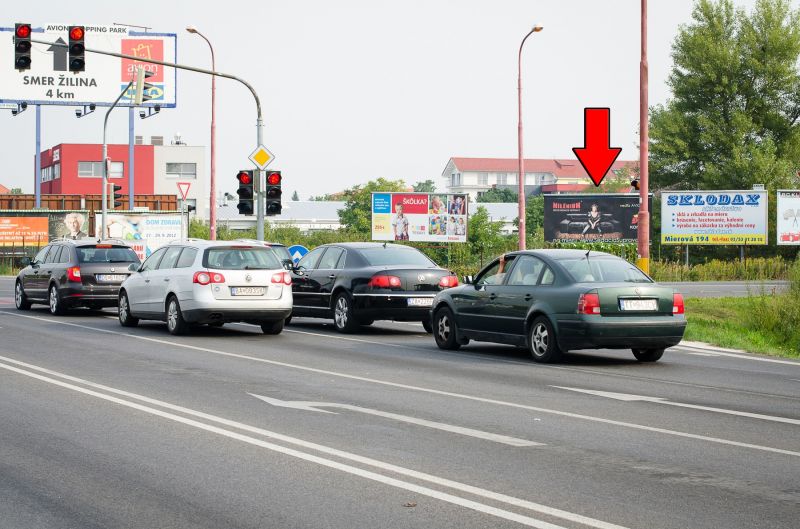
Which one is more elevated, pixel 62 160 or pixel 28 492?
pixel 62 160

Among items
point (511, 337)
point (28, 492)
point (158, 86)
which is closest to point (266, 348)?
point (511, 337)

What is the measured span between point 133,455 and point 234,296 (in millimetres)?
11164

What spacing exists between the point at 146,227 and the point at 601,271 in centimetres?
4398

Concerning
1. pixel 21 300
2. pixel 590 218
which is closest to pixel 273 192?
pixel 21 300

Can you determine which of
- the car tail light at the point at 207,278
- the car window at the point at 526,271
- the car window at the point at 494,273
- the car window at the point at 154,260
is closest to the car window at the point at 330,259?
the car tail light at the point at 207,278

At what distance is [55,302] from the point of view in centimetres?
2555

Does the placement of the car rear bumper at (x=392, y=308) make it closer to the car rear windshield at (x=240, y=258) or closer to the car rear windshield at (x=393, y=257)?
the car rear windshield at (x=393, y=257)

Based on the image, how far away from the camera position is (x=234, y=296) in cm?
1925

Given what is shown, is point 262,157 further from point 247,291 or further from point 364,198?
point 364,198

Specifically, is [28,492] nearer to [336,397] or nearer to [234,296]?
[336,397]

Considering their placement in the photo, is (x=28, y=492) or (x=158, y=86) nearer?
(x=28, y=492)

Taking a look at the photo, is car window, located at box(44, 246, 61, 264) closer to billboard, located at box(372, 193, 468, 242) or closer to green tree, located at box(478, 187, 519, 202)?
billboard, located at box(372, 193, 468, 242)

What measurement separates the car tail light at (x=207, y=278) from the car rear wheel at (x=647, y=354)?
22.7ft

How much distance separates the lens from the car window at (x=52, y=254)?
1039 inches
